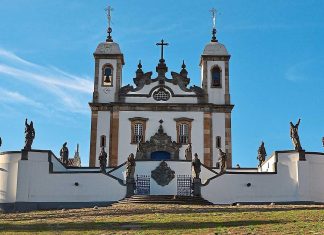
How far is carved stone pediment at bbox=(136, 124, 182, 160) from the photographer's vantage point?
42.3m

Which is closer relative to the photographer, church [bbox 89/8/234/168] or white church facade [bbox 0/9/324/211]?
white church facade [bbox 0/9/324/211]

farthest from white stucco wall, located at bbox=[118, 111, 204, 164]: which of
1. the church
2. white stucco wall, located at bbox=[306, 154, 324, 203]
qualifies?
white stucco wall, located at bbox=[306, 154, 324, 203]

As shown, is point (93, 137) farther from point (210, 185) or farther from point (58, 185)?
point (210, 185)

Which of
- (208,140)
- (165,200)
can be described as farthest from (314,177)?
(208,140)

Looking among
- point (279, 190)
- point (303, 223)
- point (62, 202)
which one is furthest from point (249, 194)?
point (303, 223)

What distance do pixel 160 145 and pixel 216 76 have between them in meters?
7.37

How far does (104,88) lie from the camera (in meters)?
45.7

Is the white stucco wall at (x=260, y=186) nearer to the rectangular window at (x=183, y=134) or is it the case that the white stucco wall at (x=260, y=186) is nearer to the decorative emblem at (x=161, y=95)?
the rectangular window at (x=183, y=134)

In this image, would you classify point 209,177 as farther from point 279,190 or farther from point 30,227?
point 30,227

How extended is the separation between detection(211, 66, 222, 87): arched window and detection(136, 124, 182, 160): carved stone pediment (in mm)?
5811

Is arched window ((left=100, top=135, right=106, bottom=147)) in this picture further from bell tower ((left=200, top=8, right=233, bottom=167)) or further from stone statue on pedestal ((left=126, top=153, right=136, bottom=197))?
stone statue on pedestal ((left=126, top=153, right=136, bottom=197))

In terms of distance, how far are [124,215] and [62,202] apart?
12.2m

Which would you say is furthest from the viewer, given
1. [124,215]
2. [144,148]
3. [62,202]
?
[144,148]

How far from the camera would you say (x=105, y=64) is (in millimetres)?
46812
